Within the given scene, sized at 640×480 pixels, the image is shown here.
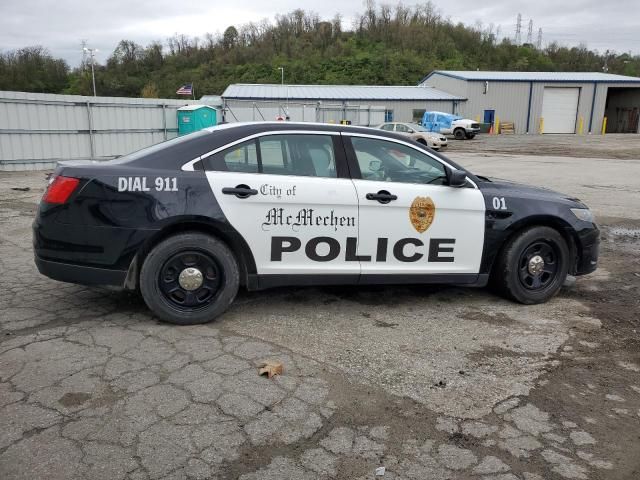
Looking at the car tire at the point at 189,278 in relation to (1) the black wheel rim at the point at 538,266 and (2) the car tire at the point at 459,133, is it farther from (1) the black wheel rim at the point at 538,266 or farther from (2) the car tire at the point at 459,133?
(2) the car tire at the point at 459,133

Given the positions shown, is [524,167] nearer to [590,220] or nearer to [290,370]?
[590,220]

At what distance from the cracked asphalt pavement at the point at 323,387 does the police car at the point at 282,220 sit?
36cm

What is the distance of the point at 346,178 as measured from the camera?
446 cm

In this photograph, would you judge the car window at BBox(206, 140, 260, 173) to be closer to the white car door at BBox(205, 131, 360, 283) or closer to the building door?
the white car door at BBox(205, 131, 360, 283)

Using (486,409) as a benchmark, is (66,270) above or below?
above

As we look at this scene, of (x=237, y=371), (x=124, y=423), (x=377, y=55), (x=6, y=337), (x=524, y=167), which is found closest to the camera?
(x=124, y=423)

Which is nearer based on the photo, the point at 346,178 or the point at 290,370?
the point at 290,370

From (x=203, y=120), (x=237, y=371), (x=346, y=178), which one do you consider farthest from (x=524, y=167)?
(x=237, y=371)

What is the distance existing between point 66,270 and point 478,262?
3.37m

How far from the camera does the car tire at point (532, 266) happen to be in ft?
16.0

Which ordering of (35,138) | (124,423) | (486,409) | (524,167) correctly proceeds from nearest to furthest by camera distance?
(124,423), (486,409), (35,138), (524,167)

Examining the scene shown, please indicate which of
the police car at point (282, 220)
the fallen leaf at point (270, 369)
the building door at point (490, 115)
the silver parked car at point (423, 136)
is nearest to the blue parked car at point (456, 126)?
the silver parked car at point (423, 136)

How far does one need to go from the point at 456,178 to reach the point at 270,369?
7.42 feet

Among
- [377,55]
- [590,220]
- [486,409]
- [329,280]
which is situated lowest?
[486,409]
